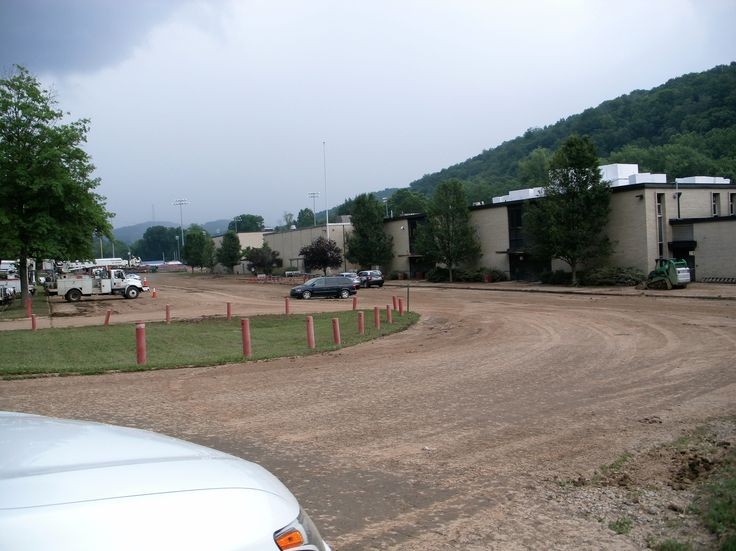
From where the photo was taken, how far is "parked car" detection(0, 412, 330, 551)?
2.22 meters

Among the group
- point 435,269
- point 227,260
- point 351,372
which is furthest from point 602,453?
point 227,260

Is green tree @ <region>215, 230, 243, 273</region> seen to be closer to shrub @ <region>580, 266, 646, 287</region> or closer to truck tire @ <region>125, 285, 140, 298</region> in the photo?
truck tire @ <region>125, 285, 140, 298</region>

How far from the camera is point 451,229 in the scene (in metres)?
58.6

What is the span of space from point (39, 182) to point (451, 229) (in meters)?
34.6

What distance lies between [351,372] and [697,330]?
39.5 ft

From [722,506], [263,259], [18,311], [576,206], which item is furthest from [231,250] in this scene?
[722,506]

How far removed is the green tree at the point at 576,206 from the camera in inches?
1762

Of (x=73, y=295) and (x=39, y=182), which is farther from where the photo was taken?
(x=73, y=295)

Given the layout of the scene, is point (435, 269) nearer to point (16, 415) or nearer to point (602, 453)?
point (602, 453)

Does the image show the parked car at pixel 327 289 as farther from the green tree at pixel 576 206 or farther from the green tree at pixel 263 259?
the green tree at pixel 263 259

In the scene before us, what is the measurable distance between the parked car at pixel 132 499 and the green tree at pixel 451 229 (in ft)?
184

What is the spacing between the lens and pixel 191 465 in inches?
A: 112

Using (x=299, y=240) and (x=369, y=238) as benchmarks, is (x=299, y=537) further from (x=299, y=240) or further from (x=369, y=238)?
(x=299, y=240)

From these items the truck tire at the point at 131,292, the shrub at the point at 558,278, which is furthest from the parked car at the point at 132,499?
the truck tire at the point at 131,292
